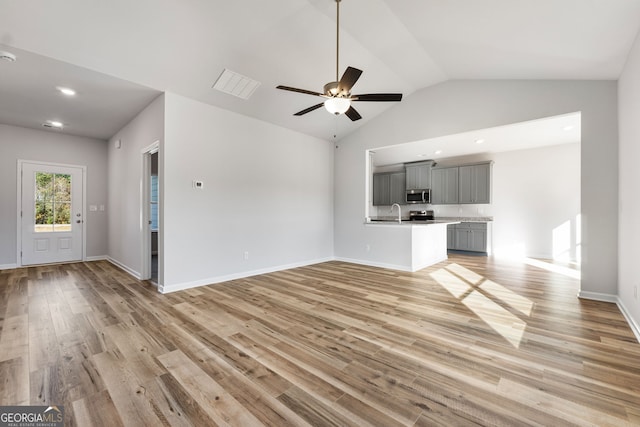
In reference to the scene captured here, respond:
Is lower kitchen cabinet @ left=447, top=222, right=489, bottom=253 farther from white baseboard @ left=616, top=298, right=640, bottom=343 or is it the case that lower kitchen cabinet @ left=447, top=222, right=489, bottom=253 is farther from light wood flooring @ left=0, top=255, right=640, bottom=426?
white baseboard @ left=616, top=298, right=640, bottom=343

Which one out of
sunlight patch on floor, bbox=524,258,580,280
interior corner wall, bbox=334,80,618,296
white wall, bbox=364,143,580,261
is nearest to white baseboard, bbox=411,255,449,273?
interior corner wall, bbox=334,80,618,296

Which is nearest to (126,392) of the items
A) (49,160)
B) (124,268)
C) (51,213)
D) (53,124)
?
(124,268)

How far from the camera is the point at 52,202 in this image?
5.75 m

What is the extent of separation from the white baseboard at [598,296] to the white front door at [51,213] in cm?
920

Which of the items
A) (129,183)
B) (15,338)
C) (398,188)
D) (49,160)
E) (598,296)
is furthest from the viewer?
(398,188)

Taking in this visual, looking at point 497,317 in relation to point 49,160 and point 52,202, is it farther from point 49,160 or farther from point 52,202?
point 49,160

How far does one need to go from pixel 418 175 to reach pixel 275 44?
5.95m

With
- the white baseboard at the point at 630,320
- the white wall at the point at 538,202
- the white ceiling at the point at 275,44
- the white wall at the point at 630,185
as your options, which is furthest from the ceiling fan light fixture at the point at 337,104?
the white wall at the point at 538,202

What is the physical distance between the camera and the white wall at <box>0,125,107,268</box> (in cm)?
523

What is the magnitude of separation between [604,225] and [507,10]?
2873 millimetres

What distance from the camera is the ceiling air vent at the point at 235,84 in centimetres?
373

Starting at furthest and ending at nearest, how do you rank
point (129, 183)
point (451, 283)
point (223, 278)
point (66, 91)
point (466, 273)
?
1. point (129, 183)
2. point (466, 273)
3. point (223, 278)
4. point (451, 283)
5. point (66, 91)

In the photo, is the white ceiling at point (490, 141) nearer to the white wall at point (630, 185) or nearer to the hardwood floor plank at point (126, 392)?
the white wall at point (630, 185)

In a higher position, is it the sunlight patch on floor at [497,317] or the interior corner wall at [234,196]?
the interior corner wall at [234,196]
